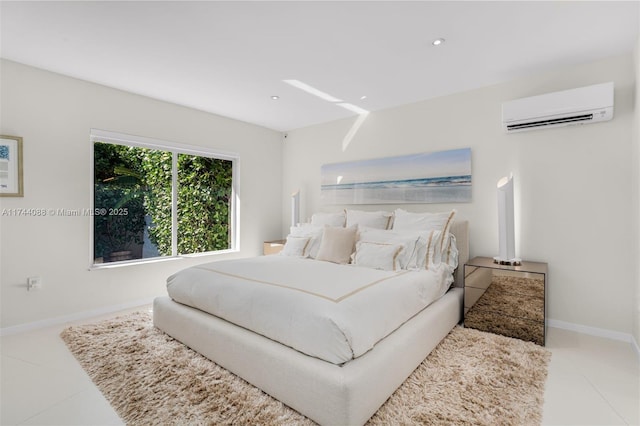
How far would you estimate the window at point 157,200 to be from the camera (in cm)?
349

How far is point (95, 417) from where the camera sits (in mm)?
1724

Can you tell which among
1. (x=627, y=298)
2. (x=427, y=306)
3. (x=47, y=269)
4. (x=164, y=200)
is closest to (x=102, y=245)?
(x=47, y=269)

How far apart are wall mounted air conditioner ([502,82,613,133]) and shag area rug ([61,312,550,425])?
1.99 m

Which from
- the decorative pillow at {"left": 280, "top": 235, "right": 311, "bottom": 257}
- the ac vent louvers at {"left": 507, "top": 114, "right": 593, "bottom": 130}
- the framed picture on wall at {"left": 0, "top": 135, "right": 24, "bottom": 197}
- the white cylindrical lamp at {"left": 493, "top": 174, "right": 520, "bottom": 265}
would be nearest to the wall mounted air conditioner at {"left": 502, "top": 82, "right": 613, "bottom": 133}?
the ac vent louvers at {"left": 507, "top": 114, "right": 593, "bottom": 130}

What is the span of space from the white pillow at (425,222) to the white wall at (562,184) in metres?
0.40

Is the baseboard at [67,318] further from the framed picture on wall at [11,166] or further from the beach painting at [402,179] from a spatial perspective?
the beach painting at [402,179]

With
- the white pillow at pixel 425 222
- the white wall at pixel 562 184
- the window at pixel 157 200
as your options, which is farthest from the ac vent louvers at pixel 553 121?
the window at pixel 157 200

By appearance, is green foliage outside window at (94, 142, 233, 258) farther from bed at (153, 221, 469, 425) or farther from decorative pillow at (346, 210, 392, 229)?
decorative pillow at (346, 210, 392, 229)

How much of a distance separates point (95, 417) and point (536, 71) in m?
4.34

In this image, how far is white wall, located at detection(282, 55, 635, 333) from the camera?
2.71 metres

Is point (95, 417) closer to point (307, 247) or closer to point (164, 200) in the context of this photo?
point (307, 247)

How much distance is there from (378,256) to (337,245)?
0.50 meters

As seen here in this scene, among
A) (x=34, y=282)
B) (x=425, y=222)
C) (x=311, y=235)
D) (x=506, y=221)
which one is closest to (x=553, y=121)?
(x=506, y=221)

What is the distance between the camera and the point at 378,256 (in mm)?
2984
